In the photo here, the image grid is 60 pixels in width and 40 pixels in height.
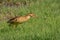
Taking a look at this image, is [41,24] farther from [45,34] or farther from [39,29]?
[45,34]

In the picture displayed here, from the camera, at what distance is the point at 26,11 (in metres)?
8.57

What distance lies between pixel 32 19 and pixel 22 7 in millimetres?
1325

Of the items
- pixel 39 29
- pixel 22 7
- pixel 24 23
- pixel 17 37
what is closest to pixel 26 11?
pixel 22 7

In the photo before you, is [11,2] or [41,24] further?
[11,2]

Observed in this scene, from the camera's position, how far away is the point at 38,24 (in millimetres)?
7328

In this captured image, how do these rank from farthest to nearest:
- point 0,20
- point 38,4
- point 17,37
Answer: point 38,4, point 0,20, point 17,37

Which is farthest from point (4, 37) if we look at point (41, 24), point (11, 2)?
point (11, 2)

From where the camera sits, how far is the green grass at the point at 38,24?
6.28 metres

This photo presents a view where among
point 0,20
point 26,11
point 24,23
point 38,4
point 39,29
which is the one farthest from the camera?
point 38,4

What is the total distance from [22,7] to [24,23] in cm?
166

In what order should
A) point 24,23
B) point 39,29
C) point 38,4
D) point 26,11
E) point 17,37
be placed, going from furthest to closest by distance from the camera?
point 38,4
point 26,11
point 24,23
point 39,29
point 17,37

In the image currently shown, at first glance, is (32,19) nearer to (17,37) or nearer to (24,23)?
(24,23)

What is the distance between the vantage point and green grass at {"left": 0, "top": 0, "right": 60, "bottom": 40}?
6280 millimetres

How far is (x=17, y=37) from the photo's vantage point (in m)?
6.28
